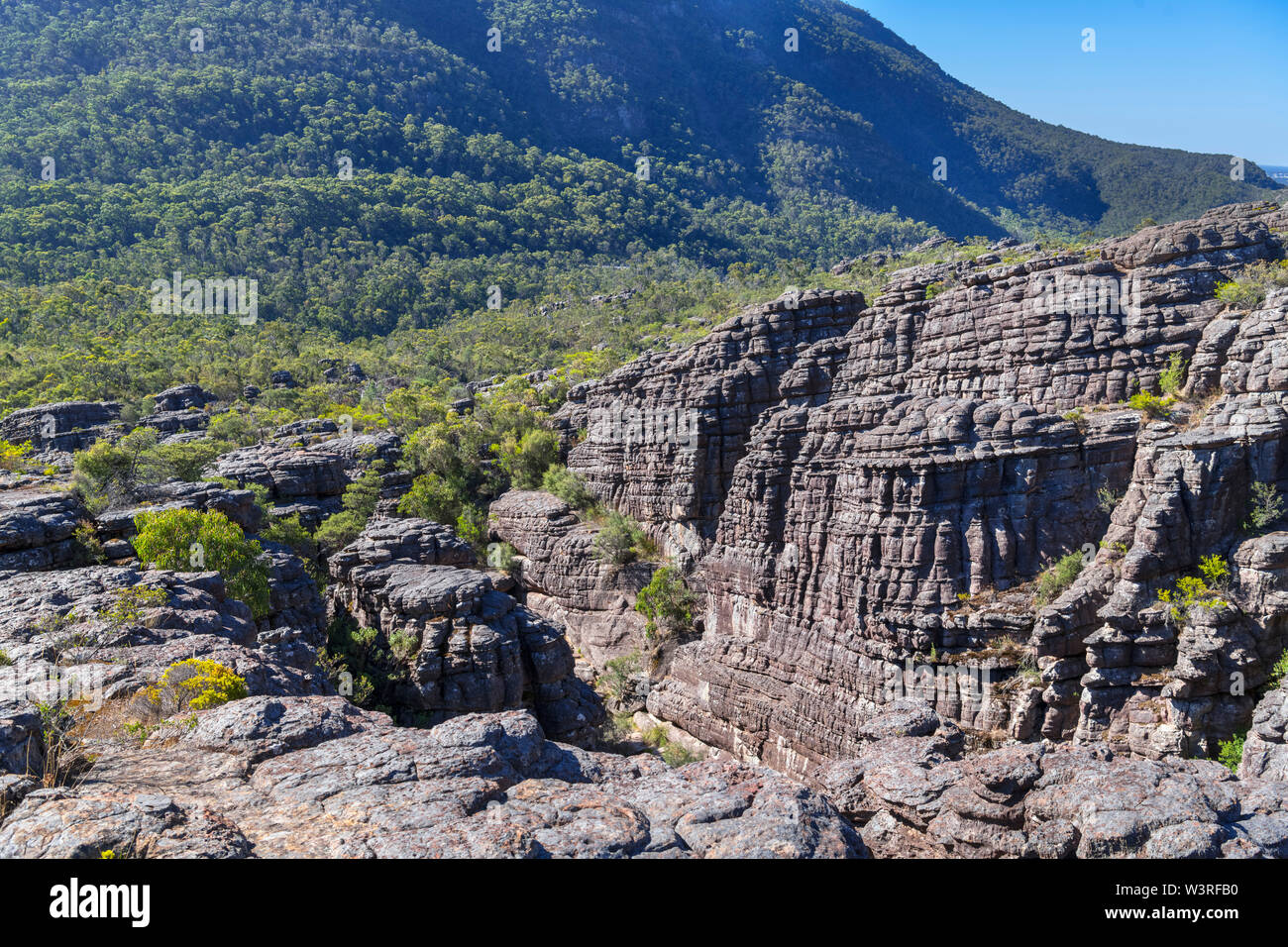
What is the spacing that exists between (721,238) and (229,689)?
14686cm

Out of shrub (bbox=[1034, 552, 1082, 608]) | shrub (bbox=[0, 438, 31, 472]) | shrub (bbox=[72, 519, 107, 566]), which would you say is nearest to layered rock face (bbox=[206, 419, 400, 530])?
shrub (bbox=[0, 438, 31, 472])

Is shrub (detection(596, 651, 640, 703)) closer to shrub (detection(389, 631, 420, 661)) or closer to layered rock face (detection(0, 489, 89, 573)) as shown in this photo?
shrub (detection(389, 631, 420, 661))

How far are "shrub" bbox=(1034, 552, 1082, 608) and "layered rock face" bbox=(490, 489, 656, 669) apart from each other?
21756 mm

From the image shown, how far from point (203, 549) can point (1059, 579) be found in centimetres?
2993

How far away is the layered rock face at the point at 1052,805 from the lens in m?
10.7

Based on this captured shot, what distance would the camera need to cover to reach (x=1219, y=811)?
38.0ft

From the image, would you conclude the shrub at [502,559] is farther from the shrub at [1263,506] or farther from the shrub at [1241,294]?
the shrub at [1241,294]

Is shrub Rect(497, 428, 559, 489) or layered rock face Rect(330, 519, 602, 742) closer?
layered rock face Rect(330, 519, 602, 742)

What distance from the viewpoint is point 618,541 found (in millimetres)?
43250

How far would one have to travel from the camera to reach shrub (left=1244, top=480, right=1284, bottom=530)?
22922 mm

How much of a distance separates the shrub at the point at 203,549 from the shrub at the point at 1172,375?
33785 millimetres

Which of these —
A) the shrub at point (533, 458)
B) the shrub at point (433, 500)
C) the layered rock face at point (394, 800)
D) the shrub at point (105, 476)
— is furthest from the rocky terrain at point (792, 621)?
the shrub at point (533, 458)

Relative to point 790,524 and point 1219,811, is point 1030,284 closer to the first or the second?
point 790,524
